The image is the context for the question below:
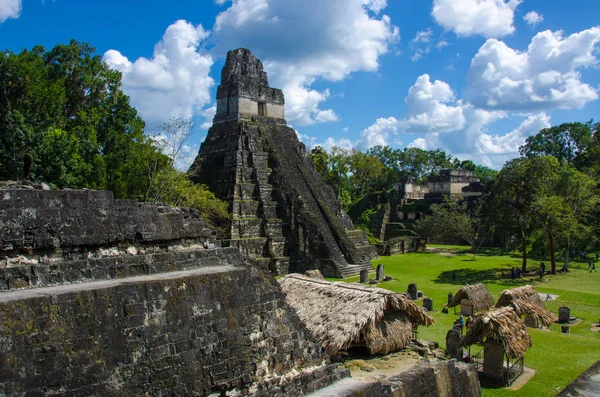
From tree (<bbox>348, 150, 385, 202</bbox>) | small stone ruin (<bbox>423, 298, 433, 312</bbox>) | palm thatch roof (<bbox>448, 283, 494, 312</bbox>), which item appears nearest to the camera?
palm thatch roof (<bbox>448, 283, 494, 312</bbox>)

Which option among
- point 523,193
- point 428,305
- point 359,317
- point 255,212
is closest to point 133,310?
point 359,317

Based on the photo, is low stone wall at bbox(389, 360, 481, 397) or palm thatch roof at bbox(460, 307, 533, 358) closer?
low stone wall at bbox(389, 360, 481, 397)

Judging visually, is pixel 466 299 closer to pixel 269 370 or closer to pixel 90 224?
pixel 269 370

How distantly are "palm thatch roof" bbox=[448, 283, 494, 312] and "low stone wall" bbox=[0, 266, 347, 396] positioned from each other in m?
8.36

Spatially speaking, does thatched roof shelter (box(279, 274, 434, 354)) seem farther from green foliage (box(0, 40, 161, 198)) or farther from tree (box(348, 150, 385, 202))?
tree (box(348, 150, 385, 202))

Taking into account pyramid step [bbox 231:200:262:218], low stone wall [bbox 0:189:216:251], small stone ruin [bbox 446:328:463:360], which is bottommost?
small stone ruin [bbox 446:328:463:360]

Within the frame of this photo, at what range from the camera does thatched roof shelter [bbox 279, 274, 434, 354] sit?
364 inches

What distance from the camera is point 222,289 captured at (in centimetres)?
574

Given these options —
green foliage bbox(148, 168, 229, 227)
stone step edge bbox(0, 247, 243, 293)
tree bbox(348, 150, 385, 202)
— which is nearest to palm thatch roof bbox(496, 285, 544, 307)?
stone step edge bbox(0, 247, 243, 293)

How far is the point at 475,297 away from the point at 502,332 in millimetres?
4594

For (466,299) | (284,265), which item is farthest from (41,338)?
(284,265)

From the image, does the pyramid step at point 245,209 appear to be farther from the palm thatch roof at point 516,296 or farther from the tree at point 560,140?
the tree at point 560,140

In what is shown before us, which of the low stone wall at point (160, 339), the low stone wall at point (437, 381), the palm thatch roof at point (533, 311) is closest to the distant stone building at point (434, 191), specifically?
the palm thatch roof at point (533, 311)

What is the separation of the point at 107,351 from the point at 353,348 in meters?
6.41
